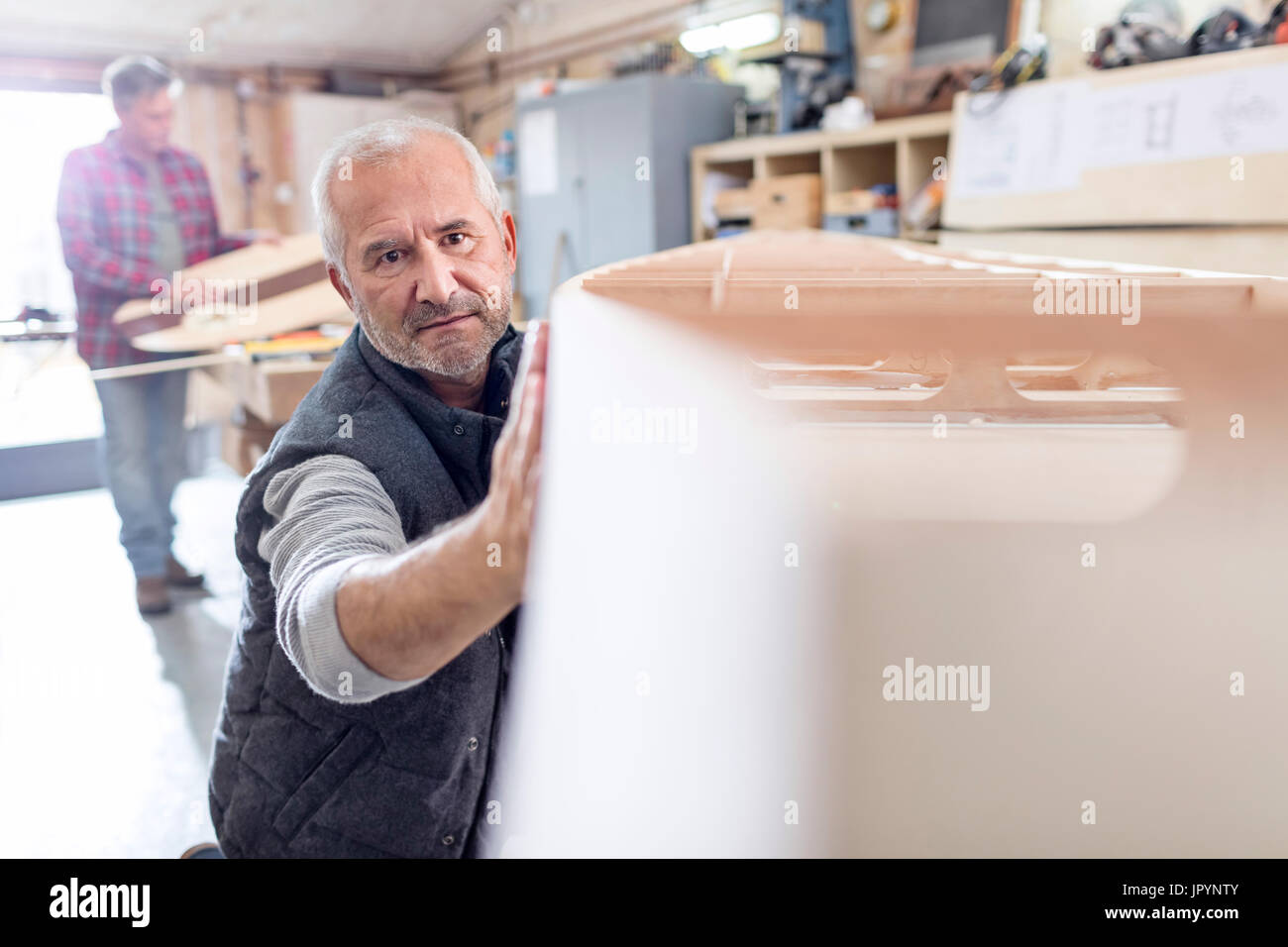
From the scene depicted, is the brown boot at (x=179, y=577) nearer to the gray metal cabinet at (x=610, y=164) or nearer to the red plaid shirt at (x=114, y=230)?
the red plaid shirt at (x=114, y=230)

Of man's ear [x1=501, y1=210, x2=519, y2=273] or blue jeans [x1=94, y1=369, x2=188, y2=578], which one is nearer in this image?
man's ear [x1=501, y1=210, x2=519, y2=273]

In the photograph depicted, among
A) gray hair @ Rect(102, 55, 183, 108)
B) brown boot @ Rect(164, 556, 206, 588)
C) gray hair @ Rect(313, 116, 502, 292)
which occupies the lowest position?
brown boot @ Rect(164, 556, 206, 588)

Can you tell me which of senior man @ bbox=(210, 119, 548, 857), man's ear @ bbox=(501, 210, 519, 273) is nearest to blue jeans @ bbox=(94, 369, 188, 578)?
senior man @ bbox=(210, 119, 548, 857)

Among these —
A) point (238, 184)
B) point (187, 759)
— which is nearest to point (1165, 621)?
point (187, 759)

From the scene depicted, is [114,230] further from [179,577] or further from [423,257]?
[423,257]

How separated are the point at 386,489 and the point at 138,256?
241cm

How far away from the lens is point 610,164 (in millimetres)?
4566

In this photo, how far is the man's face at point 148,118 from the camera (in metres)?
2.66

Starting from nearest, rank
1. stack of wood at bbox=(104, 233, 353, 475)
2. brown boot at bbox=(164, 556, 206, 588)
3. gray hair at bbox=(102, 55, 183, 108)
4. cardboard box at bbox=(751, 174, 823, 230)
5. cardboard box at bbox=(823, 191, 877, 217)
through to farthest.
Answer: stack of wood at bbox=(104, 233, 353, 475) → gray hair at bbox=(102, 55, 183, 108) → brown boot at bbox=(164, 556, 206, 588) → cardboard box at bbox=(823, 191, 877, 217) → cardboard box at bbox=(751, 174, 823, 230)

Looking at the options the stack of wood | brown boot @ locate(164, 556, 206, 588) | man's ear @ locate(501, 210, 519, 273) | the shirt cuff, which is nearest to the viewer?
the shirt cuff

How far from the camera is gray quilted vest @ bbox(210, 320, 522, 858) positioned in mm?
771

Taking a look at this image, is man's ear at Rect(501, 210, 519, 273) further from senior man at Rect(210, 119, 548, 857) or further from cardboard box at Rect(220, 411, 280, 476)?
cardboard box at Rect(220, 411, 280, 476)

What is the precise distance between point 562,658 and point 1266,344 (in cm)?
36

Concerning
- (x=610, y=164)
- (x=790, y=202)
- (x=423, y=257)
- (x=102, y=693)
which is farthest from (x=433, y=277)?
(x=610, y=164)
